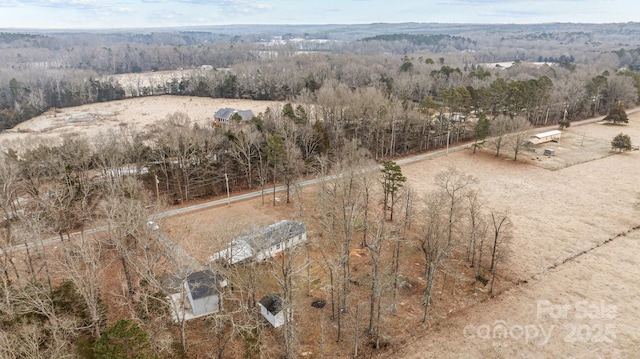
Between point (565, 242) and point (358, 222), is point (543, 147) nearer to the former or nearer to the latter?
point (565, 242)

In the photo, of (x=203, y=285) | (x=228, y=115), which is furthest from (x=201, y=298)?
(x=228, y=115)

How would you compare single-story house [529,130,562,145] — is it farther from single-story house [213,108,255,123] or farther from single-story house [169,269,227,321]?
single-story house [169,269,227,321]

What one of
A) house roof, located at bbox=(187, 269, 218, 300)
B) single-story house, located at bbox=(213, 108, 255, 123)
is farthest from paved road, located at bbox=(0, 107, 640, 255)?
single-story house, located at bbox=(213, 108, 255, 123)

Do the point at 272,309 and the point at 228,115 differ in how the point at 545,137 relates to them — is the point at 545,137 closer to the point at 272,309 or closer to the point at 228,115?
the point at 228,115

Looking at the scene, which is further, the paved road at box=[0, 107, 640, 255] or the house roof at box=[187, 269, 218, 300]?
the paved road at box=[0, 107, 640, 255]

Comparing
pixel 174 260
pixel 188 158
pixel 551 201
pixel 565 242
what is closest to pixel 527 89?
pixel 551 201

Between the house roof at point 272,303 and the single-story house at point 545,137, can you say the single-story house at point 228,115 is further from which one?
the single-story house at point 545,137
